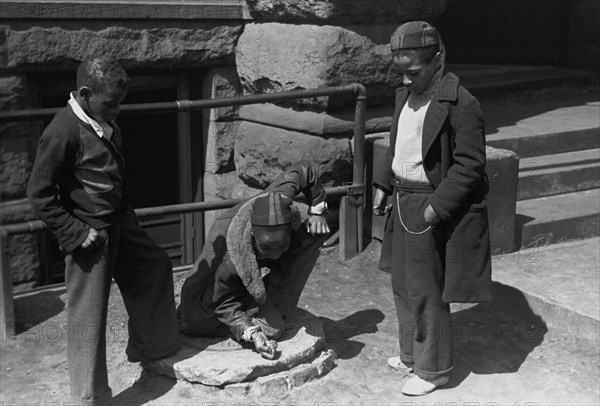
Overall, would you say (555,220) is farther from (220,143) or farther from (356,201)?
(220,143)

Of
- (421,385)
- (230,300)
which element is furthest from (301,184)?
(421,385)

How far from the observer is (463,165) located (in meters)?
4.36

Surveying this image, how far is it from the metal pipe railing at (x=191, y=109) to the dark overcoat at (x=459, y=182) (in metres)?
1.52

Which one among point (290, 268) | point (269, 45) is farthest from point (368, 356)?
point (269, 45)

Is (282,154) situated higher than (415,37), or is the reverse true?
(415,37)

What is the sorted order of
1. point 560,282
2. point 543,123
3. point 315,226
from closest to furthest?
point 315,226 → point 560,282 → point 543,123

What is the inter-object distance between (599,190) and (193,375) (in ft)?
12.7

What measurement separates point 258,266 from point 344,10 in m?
2.33

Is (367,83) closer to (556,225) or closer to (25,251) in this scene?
(556,225)

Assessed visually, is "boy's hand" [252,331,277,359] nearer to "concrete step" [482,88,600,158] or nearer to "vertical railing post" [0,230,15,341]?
"vertical railing post" [0,230,15,341]

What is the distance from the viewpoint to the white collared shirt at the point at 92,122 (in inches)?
160

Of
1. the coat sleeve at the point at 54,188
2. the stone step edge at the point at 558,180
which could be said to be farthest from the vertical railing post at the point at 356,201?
the coat sleeve at the point at 54,188

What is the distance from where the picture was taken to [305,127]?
6195mm

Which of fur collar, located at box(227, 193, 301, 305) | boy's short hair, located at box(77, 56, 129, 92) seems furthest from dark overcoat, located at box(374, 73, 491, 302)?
boy's short hair, located at box(77, 56, 129, 92)
